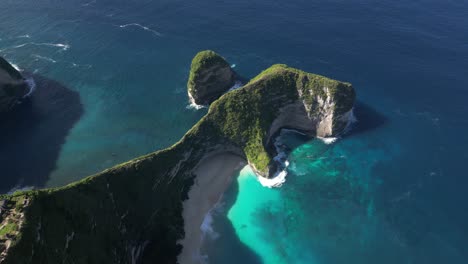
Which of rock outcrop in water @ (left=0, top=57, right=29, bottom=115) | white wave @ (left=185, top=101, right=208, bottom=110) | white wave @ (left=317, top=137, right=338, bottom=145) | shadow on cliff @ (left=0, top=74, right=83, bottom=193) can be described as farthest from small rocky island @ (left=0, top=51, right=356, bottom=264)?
rock outcrop in water @ (left=0, top=57, right=29, bottom=115)

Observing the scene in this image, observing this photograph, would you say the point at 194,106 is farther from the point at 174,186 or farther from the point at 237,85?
the point at 174,186

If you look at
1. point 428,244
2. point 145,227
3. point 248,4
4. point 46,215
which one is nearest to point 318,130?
point 428,244

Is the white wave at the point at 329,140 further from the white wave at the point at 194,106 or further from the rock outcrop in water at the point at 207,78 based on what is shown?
the white wave at the point at 194,106

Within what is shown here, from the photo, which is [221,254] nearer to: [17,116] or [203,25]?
[17,116]

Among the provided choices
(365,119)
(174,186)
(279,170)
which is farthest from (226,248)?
(365,119)

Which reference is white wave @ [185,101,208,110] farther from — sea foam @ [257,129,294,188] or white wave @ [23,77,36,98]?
white wave @ [23,77,36,98]
